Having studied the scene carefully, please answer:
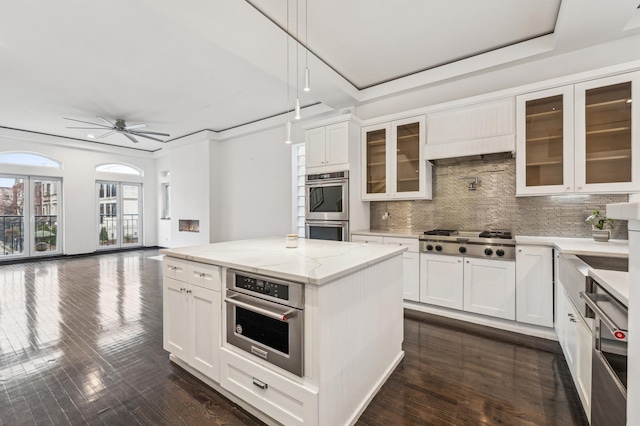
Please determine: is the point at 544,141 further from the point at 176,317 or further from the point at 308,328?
the point at 176,317

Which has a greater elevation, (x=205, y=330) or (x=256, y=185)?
(x=256, y=185)

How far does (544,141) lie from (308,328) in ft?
10.1

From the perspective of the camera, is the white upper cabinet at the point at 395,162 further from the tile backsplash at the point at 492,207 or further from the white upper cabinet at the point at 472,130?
the tile backsplash at the point at 492,207

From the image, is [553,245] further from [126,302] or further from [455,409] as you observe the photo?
[126,302]

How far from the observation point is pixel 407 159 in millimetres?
3865

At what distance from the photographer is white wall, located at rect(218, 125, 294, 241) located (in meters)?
5.69

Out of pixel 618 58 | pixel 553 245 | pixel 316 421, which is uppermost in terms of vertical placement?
pixel 618 58

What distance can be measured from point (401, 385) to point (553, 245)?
1.90 m

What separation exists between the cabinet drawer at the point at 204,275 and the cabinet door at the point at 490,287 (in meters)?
2.58

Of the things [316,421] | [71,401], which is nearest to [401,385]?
[316,421]

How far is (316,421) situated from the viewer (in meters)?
1.46

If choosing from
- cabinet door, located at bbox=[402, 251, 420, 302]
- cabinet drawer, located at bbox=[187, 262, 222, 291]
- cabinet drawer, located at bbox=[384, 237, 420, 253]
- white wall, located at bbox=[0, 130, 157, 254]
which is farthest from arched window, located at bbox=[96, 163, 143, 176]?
cabinet door, located at bbox=[402, 251, 420, 302]

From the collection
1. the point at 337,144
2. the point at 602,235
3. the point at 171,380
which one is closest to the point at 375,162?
the point at 337,144

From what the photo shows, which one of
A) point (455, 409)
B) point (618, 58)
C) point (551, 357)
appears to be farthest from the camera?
point (618, 58)
